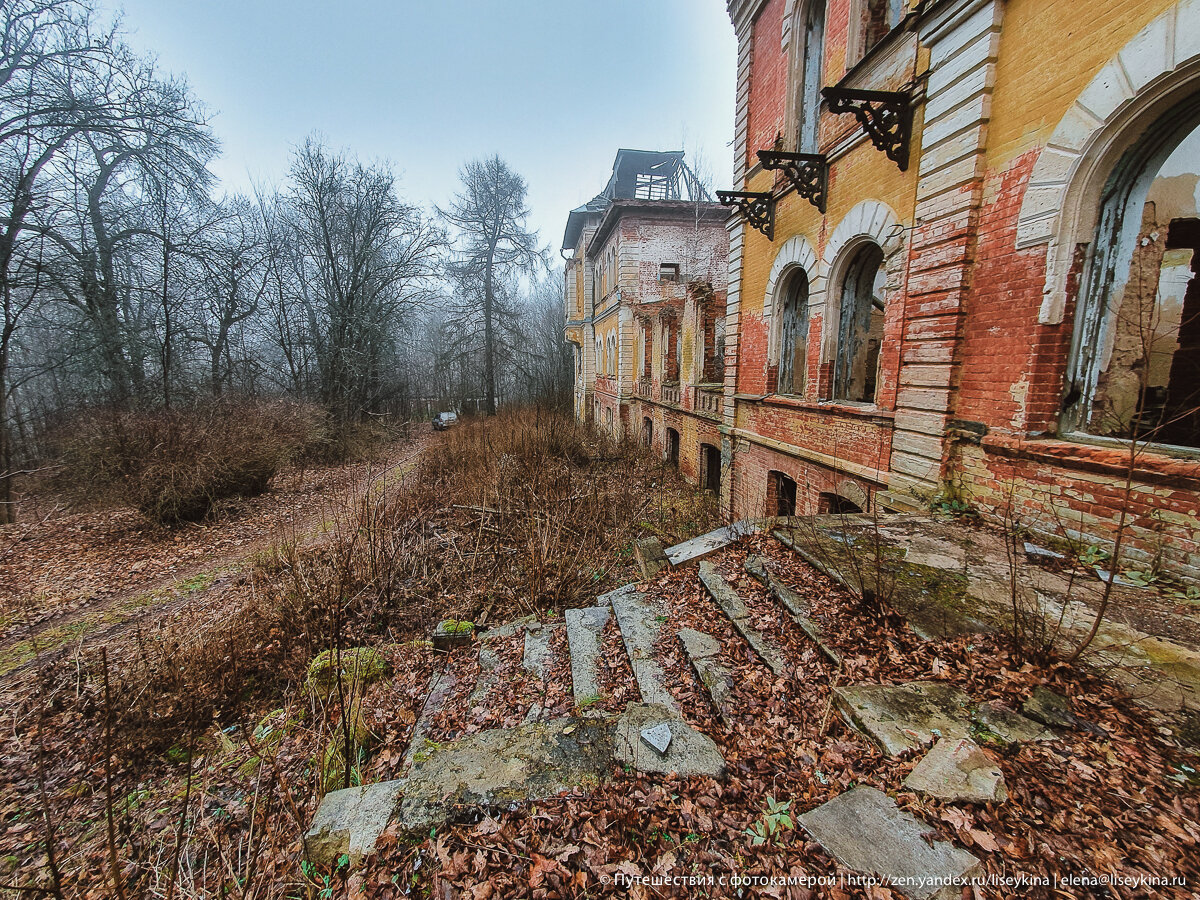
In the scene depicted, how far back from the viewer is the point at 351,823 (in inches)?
79.7

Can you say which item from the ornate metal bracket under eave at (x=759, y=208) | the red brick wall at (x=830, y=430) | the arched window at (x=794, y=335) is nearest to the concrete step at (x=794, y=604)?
the red brick wall at (x=830, y=430)

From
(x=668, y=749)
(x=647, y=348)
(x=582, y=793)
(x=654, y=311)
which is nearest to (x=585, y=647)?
(x=668, y=749)

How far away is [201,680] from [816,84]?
10.7 m

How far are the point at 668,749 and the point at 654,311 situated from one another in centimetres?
1300

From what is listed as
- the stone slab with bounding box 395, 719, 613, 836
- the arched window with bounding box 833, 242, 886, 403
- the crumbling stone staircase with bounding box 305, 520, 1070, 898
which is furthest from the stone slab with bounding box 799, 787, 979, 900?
the arched window with bounding box 833, 242, 886, 403

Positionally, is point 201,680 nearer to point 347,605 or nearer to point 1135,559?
point 347,605

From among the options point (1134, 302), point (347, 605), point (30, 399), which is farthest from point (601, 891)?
point (30, 399)

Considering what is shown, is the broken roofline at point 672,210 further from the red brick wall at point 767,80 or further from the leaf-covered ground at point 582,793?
the leaf-covered ground at point 582,793

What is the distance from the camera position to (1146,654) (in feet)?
7.61

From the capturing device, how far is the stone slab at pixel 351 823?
6.36ft

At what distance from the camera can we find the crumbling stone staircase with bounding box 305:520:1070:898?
1.70m

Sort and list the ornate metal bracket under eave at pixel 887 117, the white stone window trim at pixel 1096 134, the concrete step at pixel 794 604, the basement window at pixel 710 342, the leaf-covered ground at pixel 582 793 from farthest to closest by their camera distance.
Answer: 1. the basement window at pixel 710 342
2. the ornate metal bracket under eave at pixel 887 117
3. the concrete step at pixel 794 604
4. the white stone window trim at pixel 1096 134
5. the leaf-covered ground at pixel 582 793

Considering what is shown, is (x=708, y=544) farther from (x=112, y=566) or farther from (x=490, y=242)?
(x=490, y=242)

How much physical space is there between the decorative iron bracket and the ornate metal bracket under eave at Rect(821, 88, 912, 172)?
3.64 feet
